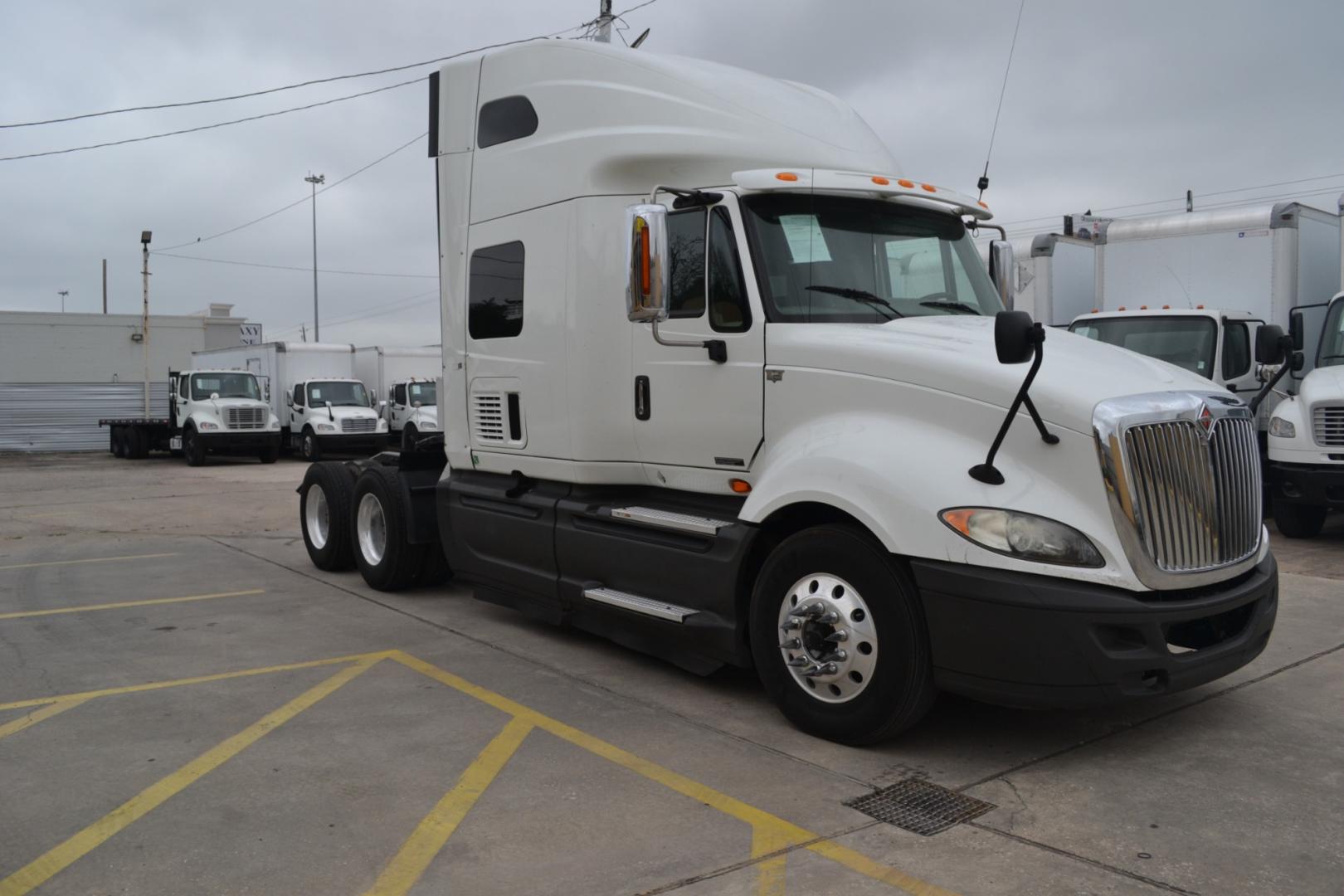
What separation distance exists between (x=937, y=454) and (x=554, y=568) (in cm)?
291

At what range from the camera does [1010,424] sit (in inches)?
176

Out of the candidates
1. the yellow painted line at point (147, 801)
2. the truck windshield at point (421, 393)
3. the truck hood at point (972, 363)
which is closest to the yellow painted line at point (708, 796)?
the yellow painted line at point (147, 801)

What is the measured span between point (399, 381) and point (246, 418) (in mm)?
5344

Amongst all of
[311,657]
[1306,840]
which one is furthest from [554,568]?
[1306,840]

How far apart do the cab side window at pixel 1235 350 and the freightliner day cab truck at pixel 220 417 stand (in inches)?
872

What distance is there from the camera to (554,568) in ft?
22.1

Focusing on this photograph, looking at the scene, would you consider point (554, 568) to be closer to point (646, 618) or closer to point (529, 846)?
point (646, 618)

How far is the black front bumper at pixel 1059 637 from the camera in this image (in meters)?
4.29

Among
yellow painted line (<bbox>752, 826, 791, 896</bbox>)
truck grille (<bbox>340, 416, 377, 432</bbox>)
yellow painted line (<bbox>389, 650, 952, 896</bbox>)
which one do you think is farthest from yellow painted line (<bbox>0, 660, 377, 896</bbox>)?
truck grille (<bbox>340, 416, 377, 432</bbox>)

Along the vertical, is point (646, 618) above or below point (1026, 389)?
below

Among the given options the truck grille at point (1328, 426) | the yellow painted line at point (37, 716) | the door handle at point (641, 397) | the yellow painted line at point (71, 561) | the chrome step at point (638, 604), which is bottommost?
the yellow painted line at point (37, 716)

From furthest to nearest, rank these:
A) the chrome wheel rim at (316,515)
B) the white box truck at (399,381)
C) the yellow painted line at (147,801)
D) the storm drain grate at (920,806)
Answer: the white box truck at (399,381) → the chrome wheel rim at (316,515) → the storm drain grate at (920,806) → the yellow painted line at (147,801)

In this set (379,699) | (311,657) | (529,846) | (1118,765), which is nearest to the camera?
(529,846)

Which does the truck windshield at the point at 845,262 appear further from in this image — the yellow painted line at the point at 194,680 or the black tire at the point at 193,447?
the black tire at the point at 193,447
